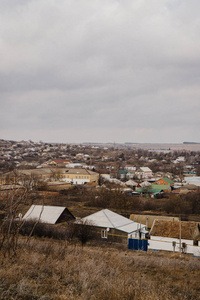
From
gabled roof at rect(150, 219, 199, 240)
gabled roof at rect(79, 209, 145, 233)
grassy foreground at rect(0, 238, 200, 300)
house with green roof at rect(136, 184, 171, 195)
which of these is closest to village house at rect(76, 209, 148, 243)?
gabled roof at rect(79, 209, 145, 233)

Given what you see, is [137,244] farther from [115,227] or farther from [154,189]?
[154,189]

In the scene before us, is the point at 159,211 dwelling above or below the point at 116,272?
below

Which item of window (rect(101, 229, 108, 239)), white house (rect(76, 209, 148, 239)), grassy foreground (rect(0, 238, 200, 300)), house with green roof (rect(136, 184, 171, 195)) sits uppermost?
grassy foreground (rect(0, 238, 200, 300))

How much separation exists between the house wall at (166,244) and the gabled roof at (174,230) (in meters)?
0.22

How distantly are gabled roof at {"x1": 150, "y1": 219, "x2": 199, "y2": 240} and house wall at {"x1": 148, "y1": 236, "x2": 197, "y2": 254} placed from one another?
216 millimetres

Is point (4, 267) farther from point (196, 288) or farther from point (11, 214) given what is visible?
point (196, 288)

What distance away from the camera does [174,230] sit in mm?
16109

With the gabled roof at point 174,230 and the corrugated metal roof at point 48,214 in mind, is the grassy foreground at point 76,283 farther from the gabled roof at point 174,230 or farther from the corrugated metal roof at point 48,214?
the corrugated metal roof at point 48,214

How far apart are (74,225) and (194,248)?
689 centimetres

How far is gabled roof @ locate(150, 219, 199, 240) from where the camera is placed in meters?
15.6

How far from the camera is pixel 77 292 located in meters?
3.82

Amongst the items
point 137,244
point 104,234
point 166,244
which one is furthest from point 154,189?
point 137,244

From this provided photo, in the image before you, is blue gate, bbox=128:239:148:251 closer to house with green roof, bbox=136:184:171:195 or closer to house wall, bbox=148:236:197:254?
house wall, bbox=148:236:197:254

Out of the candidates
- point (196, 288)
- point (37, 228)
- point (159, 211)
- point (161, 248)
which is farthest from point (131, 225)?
point (196, 288)
